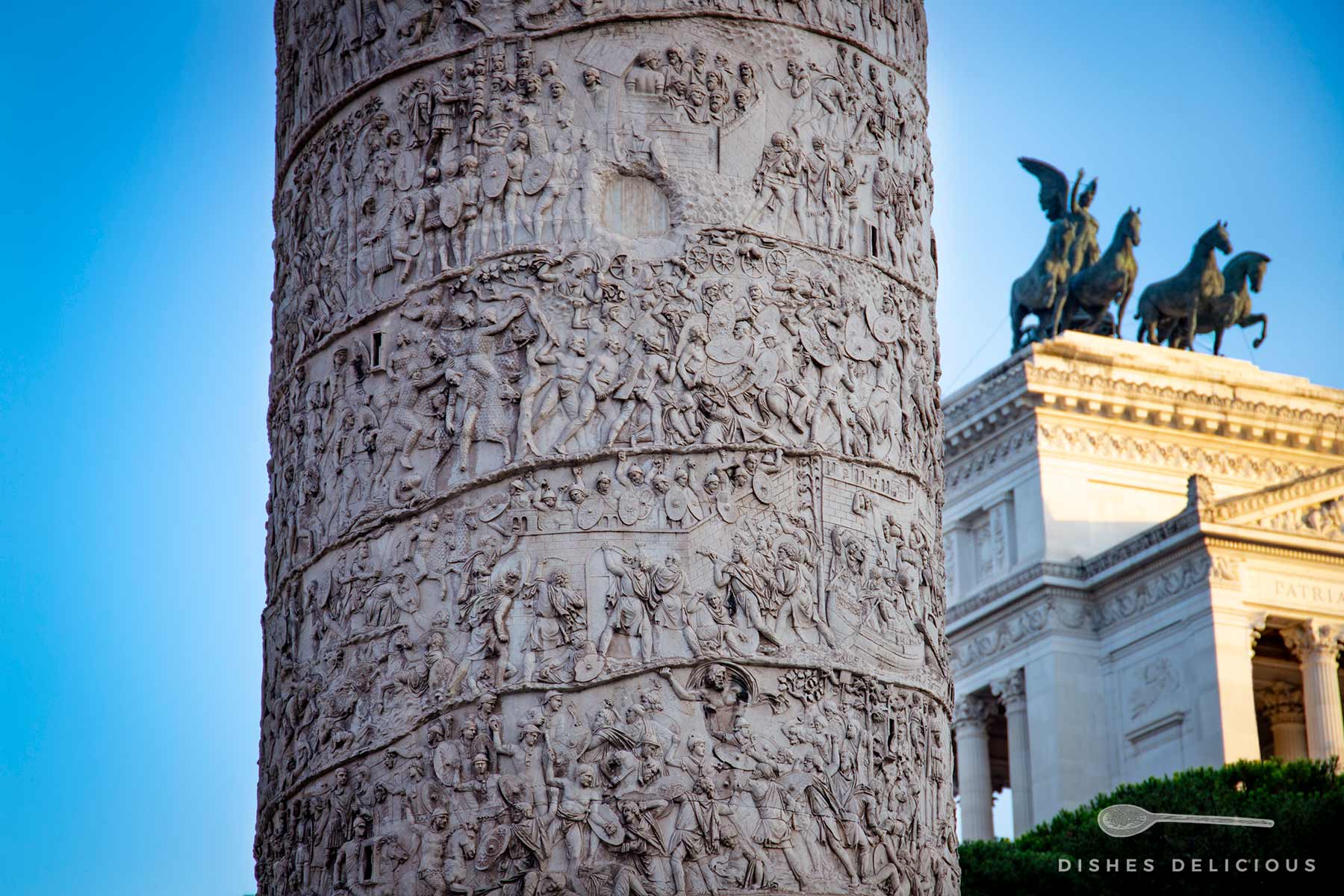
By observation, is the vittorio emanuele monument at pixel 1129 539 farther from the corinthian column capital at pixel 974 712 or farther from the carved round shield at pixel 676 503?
the carved round shield at pixel 676 503

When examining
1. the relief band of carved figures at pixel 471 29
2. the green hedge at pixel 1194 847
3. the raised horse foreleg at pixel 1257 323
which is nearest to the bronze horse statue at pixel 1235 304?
the raised horse foreleg at pixel 1257 323

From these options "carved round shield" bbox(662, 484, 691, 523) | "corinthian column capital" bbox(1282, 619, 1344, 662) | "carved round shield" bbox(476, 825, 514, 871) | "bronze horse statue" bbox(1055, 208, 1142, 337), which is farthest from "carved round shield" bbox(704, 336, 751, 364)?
"bronze horse statue" bbox(1055, 208, 1142, 337)

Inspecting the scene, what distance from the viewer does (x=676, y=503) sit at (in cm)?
751

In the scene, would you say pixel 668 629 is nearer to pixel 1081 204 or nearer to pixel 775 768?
pixel 775 768

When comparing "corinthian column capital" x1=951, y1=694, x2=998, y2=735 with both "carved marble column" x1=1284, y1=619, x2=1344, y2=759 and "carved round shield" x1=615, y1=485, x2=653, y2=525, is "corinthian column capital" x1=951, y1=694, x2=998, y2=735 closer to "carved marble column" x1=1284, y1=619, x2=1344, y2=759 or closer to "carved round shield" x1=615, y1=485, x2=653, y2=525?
"carved marble column" x1=1284, y1=619, x2=1344, y2=759

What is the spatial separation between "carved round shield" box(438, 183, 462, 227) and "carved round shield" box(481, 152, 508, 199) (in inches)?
3.9

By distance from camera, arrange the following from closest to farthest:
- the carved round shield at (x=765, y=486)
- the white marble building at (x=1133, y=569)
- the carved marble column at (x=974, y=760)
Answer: the carved round shield at (x=765, y=486)
the white marble building at (x=1133, y=569)
the carved marble column at (x=974, y=760)

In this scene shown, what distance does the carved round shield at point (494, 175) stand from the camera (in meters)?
7.90

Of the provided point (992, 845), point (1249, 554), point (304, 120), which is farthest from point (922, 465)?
point (1249, 554)

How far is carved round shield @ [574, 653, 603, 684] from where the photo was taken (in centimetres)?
726

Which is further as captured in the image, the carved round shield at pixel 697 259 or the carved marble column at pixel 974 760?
the carved marble column at pixel 974 760

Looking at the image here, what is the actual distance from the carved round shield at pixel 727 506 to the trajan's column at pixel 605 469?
0.02 m

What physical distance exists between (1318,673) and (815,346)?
88.7 feet

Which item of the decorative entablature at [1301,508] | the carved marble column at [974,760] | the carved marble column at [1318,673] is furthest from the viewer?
the carved marble column at [974,760]
